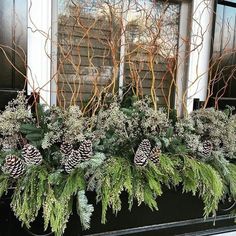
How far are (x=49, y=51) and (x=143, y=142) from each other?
64 centimetres

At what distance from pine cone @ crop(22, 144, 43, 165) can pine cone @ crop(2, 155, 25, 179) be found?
3 cm

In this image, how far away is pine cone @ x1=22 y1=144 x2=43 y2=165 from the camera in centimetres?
121

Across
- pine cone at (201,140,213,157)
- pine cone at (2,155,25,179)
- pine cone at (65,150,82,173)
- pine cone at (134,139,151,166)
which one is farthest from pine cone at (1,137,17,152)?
pine cone at (201,140,213,157)

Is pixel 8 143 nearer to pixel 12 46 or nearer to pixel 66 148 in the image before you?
pixel 66 148

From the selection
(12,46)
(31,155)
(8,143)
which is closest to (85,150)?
(31,155)

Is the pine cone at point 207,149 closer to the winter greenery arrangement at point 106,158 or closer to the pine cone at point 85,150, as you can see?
the winter greenery arrangement at point 106,158

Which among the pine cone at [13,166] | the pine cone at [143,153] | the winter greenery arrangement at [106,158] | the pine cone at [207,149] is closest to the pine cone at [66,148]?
the winter greenery arrangement at [106,158]

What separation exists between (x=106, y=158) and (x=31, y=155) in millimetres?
303

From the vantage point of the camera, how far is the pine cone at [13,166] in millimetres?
1165

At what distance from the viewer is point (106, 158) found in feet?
4.26

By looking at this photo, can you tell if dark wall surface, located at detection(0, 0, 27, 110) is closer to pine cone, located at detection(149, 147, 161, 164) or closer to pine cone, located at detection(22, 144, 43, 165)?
pine cone, located at detection(22, 144, 43, 165)

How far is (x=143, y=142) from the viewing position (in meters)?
1.32

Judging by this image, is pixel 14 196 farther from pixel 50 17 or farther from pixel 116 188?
pixel 50 17

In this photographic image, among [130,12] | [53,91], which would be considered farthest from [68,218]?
[130,12]
